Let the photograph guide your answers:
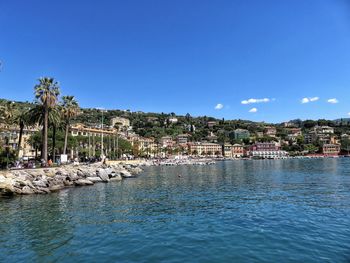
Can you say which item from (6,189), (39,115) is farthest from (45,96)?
(6,189)

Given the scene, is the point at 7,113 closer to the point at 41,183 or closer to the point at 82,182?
the point at 82,182

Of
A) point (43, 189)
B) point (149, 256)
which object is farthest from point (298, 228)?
point (43, 189)

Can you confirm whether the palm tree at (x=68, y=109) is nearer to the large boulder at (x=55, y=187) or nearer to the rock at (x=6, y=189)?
the large boulder at (x=55, y=187)

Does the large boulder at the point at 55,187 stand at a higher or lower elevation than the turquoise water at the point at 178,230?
higher

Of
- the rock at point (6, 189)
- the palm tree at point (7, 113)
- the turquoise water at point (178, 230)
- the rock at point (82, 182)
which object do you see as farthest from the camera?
the palm tree at point (7, 113)

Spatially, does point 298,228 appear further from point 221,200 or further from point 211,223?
point 221,200

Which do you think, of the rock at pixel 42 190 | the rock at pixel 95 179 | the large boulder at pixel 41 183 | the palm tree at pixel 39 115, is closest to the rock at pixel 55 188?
the large boulder at pixel 41 183

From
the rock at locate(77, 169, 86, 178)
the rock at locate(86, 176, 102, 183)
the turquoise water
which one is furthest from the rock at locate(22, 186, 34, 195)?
the rock at locate(77, 169, 86, 178)

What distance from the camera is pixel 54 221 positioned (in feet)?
64.4

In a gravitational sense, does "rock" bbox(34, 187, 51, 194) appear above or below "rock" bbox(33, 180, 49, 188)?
below

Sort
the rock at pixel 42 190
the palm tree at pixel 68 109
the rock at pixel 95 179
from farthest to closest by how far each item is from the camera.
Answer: the palm tree at pixel 68 109
the rock at pixel 95 179
the rock at pixel 42 190

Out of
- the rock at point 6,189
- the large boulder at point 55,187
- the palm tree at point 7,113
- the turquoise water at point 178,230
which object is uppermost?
the palm tree at point 7,113

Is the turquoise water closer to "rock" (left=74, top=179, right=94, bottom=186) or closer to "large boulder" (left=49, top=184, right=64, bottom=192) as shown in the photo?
"large boulder" (left=49, top=184, right=64, bottom=192)

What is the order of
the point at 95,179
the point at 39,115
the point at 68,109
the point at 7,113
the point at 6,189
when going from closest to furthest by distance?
the point at 6,189, the point at 7,113, the point at 95,179, the point at 39,115, the point at 68,109
